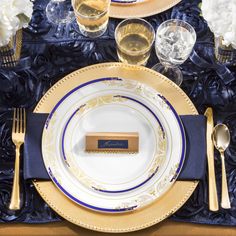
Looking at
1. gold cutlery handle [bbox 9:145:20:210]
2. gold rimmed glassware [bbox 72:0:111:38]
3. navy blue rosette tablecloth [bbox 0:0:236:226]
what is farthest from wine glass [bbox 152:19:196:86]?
gold cutlery handle [bbox 9:145:20:210]

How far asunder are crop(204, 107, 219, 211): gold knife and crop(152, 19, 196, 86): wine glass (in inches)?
4.0

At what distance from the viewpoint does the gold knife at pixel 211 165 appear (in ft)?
2.93

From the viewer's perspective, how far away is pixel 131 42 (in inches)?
40.8

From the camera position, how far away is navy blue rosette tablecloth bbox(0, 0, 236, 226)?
92cm

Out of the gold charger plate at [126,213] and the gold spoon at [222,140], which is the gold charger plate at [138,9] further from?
the gold spoon at [222,140]

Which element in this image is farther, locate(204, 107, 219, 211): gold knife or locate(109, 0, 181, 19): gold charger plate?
locate(109, 0, 181, 19): gold charger plate

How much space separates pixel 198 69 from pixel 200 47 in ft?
0.18

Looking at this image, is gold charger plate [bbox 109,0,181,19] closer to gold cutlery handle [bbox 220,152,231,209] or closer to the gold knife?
the gold knife

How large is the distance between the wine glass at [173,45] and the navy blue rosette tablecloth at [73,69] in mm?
21

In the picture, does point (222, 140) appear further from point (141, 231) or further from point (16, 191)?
point (16, 191)

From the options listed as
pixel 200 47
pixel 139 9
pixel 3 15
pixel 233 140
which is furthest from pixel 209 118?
pixel 3 15

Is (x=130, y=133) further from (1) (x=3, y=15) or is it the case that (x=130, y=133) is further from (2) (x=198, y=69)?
(1) (x=3, y=15)

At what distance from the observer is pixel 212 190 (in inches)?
35.5

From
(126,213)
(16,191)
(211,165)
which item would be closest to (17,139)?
(16,191)
